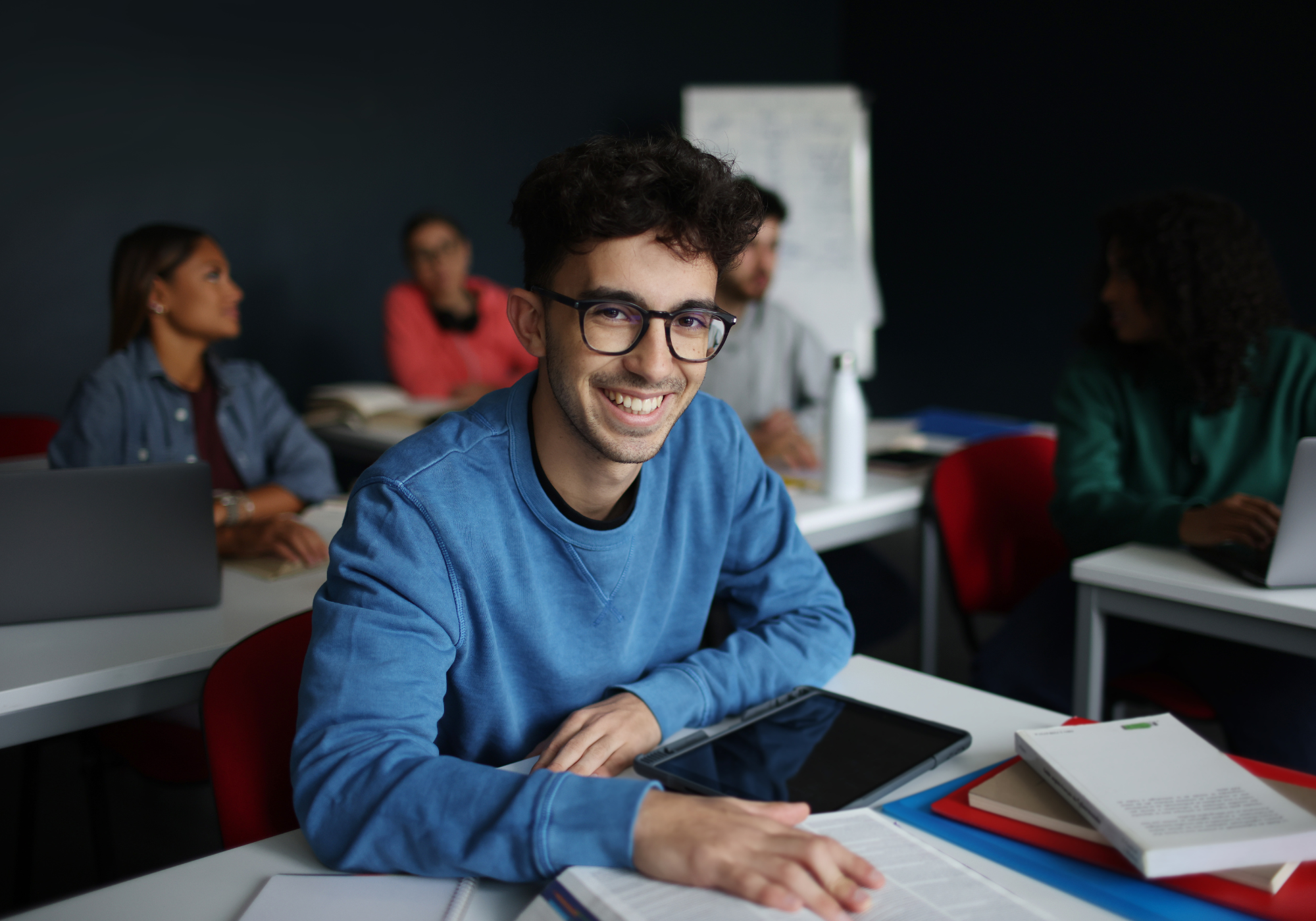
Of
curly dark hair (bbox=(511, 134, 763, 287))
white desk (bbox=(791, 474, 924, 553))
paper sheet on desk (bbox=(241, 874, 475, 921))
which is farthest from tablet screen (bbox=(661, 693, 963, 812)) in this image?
white desk (bbox=(791, 474, 924, 553))

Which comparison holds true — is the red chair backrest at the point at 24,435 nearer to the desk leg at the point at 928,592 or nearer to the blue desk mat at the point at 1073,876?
the desk leg at the point at 928,592

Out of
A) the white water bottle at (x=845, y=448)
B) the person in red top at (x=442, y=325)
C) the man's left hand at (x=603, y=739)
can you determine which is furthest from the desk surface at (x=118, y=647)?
the person in red top at (x=442, y=325)

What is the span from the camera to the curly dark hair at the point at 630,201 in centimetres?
99

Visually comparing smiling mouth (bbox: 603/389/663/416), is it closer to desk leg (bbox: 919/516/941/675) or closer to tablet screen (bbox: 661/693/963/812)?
tablet screen (bbox: 661/693/963/812)

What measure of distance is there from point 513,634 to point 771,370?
2307mm

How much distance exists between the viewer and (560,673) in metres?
1.06

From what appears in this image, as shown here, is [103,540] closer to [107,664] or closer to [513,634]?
[107,664]

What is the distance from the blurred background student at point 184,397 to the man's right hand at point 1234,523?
1827mm

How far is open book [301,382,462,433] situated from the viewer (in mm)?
3299

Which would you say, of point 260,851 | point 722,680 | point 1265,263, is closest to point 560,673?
point 722,680

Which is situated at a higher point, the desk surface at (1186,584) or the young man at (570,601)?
the young man at (570,601)

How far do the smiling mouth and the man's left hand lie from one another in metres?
0.30

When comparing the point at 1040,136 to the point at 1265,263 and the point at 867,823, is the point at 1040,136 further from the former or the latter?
the point at 867,823

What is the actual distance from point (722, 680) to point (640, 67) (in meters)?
4.88
